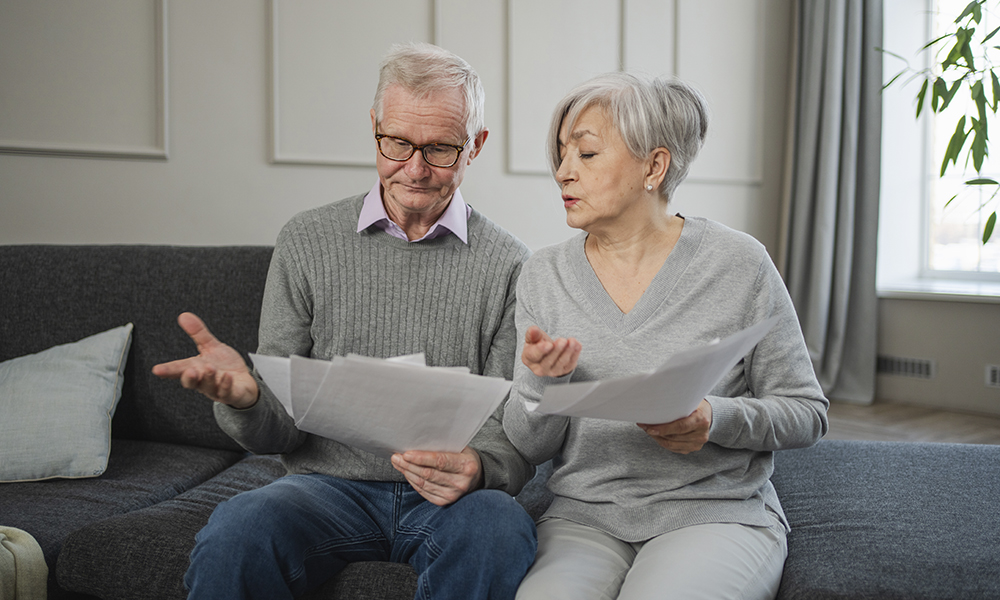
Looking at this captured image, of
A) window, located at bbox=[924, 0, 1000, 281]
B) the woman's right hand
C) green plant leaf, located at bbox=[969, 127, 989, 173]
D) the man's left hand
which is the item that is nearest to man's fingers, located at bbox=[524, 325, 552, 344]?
the woman's right hand

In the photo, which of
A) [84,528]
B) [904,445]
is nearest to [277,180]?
[84,528]

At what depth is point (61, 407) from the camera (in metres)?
1.61

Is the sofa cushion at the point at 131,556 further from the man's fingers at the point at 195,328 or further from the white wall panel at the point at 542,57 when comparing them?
the white wall panel at the point at 542,57

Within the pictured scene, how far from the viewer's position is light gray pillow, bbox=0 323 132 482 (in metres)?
1.53

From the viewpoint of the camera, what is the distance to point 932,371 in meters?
3.81

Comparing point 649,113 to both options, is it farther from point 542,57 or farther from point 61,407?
point 542,57

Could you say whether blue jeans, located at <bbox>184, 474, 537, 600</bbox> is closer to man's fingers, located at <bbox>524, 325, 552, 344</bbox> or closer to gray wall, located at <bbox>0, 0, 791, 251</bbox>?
man's fingers, located at <bbox>524, 325, 552, 344</bbox>

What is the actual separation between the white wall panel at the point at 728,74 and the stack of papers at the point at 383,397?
3362 mm

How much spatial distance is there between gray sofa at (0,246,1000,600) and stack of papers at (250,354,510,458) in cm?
30

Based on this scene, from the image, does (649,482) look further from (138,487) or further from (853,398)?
(853,398)

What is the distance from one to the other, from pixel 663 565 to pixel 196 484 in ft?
3.59

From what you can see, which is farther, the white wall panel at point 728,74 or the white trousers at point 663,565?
the white wall panel at point 728,74

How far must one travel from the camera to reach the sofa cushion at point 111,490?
1.33 meters

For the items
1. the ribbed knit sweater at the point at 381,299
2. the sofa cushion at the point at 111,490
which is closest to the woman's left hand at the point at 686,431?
the ribbed knit sweater at the point at 381,299
